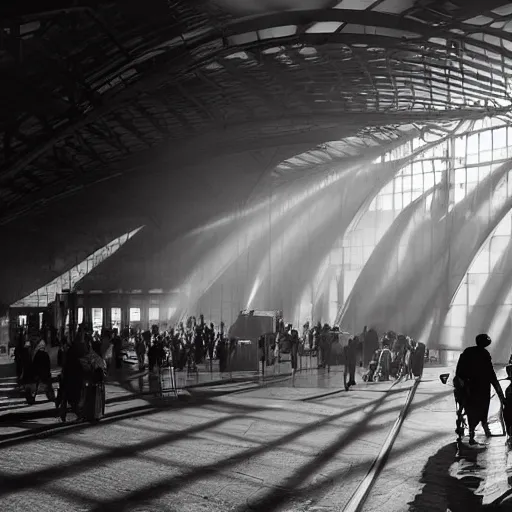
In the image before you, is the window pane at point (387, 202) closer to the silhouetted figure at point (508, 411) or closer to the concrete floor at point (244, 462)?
the concrete floor at point (244, 462)

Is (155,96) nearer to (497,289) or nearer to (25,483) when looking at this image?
(497,289)

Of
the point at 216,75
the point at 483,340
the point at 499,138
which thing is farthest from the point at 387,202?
the point at 483,340

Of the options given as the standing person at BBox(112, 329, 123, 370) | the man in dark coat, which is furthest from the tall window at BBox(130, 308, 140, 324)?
the man in dark coat

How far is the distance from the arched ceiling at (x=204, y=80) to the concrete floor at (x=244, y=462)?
32.0ft

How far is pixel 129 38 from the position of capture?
72.6 feet

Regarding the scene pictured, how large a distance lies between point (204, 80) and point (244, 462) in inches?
848

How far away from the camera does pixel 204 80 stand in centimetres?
2836

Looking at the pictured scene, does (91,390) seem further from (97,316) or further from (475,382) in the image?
(97,316)

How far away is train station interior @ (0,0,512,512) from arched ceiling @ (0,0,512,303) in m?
0.10

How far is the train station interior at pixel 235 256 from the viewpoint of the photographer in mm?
8305

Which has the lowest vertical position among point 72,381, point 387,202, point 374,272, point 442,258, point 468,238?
point 72,381

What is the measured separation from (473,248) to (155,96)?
18607 mm

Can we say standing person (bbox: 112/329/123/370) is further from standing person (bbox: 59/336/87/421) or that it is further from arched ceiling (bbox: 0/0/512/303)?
standing person (bbox: 59/336/87/421)

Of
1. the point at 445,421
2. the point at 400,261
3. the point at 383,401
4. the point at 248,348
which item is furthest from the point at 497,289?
the point at 445,421
